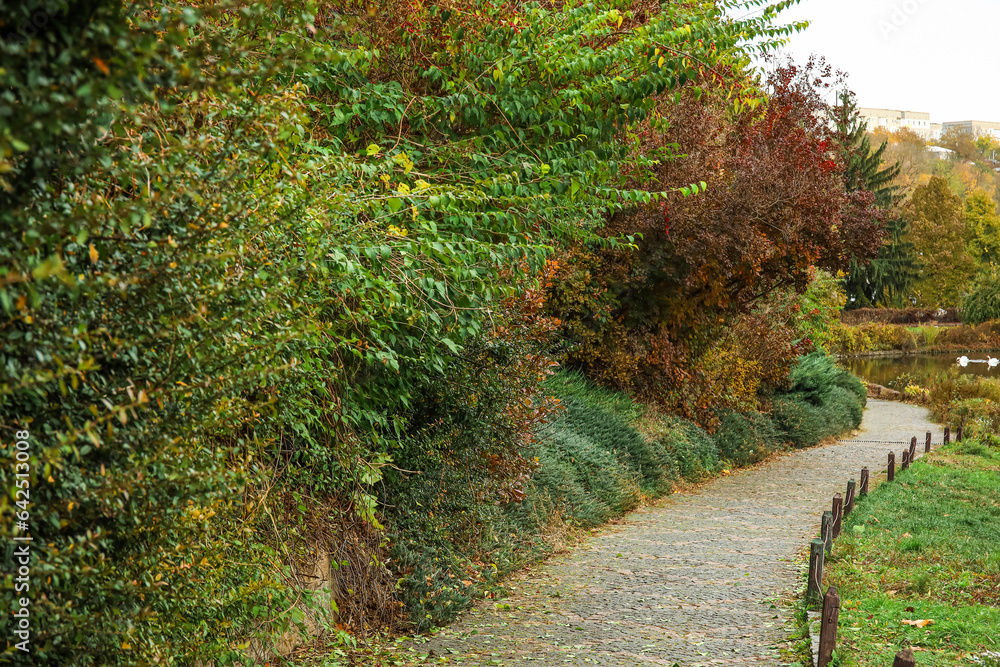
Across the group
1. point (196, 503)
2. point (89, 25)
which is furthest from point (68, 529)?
point (89, 25)

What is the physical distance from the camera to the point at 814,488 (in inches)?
547

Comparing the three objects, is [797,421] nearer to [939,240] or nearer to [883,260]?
[883,260]

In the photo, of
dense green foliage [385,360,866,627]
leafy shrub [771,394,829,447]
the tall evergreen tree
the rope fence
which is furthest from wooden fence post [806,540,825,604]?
the tall evergreen tree

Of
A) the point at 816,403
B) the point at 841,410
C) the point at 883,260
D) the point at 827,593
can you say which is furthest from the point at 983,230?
the point at 827,593

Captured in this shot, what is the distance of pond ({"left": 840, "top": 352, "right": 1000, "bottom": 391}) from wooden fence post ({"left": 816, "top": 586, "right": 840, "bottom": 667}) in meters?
32.5

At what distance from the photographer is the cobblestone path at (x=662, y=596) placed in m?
6.08

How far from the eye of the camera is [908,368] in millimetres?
40438

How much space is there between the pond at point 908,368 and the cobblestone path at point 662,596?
88.8ft

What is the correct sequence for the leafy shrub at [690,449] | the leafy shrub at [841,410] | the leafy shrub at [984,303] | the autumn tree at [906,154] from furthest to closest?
the autumn tree at [906,154], the leafy shrub at [984,303], the leafy shrub at [841,410], the leafy shrub at [690,449]

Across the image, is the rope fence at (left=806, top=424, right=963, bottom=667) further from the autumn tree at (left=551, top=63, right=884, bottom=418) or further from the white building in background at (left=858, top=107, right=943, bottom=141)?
the white building in background at (left=858, top=107, right=943, bottom=141)

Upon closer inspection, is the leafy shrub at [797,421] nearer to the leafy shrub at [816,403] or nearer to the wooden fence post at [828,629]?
the leafy shrub at [816,403]

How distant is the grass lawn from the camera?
5793mm

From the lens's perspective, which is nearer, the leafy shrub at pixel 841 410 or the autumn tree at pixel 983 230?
the leafy shrub at pixel 841 410

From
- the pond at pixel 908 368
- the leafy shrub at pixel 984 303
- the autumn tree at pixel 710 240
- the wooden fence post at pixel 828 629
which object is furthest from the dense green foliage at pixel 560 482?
the leafy shrub at pixel 984 303
